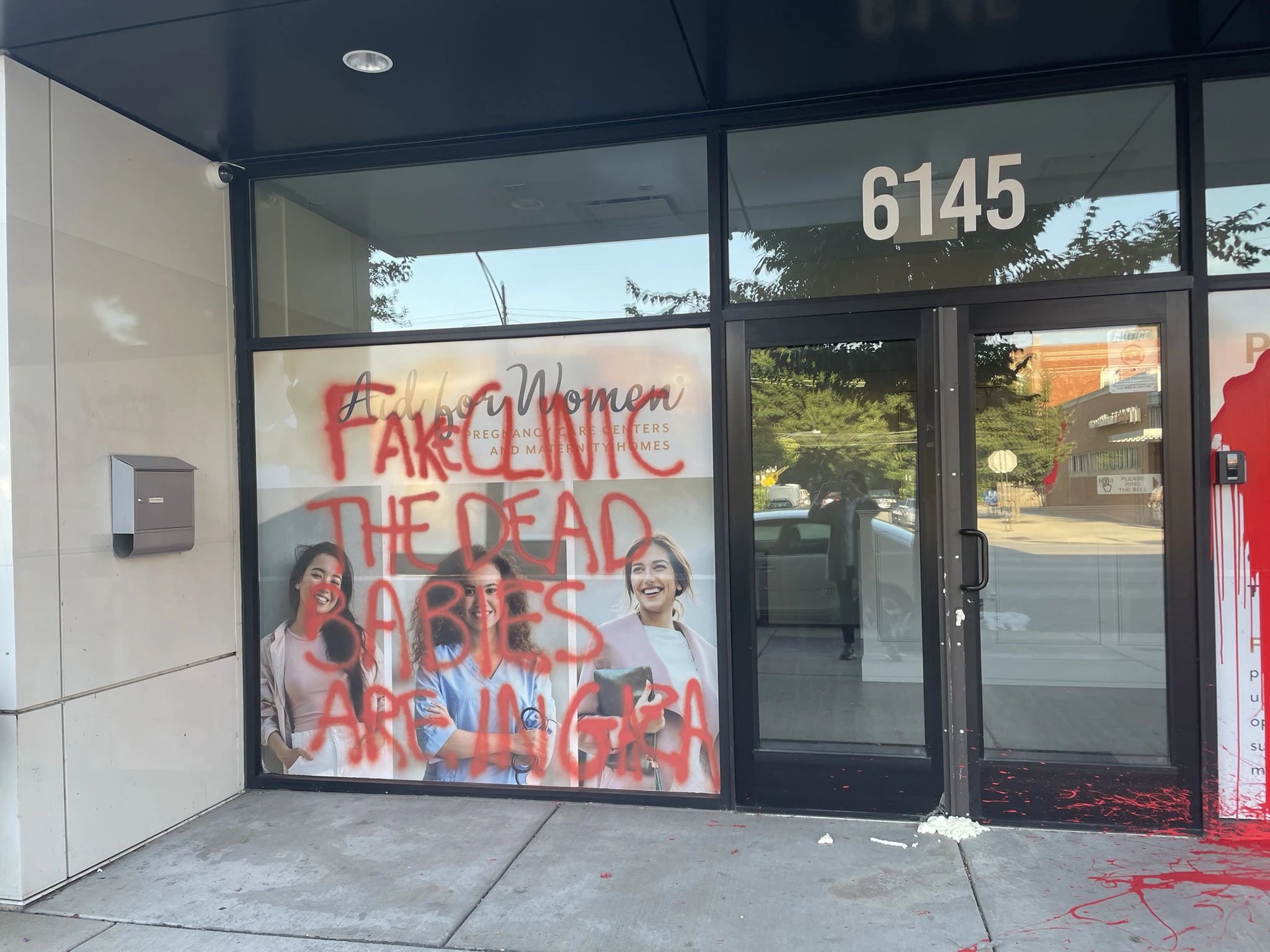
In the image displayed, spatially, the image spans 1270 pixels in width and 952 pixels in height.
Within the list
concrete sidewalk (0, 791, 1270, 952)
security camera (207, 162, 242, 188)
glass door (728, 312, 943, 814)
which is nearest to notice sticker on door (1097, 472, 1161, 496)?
glass door (728, 312, 943, 814)

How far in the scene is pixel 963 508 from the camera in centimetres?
410

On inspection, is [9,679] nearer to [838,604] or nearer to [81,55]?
[81,55]

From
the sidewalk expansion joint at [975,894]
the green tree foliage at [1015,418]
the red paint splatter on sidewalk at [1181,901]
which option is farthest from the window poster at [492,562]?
the red paint splatter on sidewalk at [1181,901]

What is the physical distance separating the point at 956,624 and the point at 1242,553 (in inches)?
50.6

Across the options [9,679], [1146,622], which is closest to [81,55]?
[9,679]

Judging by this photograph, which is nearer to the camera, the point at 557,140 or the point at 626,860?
the point at 626,860

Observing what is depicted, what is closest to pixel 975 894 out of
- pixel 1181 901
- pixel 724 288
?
pixel 1181 901

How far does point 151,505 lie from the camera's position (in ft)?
13.4

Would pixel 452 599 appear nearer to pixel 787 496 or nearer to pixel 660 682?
pixel 660 682

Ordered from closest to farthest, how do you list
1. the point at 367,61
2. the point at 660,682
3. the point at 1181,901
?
the point at 1181,901
the point at 367,61
the point at 660,682

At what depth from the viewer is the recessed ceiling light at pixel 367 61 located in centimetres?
374

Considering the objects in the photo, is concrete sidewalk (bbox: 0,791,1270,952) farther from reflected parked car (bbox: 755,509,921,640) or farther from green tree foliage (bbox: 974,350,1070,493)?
green tree foliage (bbox: 974,350,1070,493)

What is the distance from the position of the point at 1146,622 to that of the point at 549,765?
297 centimetres

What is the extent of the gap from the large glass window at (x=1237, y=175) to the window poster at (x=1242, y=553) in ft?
0.62
